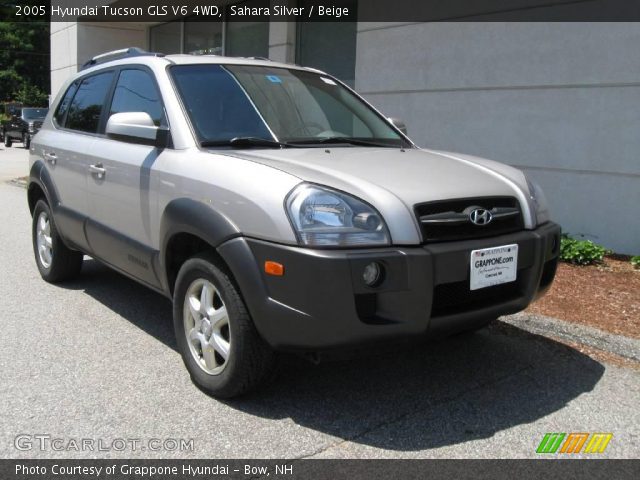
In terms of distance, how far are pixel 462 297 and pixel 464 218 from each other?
38 centimetres

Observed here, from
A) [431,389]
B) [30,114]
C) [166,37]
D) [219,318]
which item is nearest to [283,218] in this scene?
[219,318]

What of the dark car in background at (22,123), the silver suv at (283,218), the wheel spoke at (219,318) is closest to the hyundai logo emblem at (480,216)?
the silver suv at (283,218)

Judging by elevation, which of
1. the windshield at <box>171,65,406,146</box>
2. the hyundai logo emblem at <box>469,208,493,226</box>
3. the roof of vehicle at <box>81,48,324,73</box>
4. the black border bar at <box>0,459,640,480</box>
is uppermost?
the roof of vehicle at <box>81,48,324,73</box>

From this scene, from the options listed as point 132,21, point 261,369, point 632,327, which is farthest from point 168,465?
point 132,21

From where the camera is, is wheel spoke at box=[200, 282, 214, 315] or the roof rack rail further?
the roof rack rail

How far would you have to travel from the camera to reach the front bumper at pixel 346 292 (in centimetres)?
270

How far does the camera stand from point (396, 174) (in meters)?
3.14

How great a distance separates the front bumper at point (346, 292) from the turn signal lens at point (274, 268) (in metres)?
0.02

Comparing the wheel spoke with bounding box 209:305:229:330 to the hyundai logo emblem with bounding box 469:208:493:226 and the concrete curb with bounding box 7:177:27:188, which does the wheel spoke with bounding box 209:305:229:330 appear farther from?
the concrete curb with bounding box 7:177:27:188

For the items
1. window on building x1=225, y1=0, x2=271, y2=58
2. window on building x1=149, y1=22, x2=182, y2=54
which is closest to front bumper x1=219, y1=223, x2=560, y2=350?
window on building x1=225, y1=0, x2=271, y2=58

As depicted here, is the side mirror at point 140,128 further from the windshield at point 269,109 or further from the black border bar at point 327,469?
the black border bar at point 327,469

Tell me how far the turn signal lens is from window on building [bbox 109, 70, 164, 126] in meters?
1.43

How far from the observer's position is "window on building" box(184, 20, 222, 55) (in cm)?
1347

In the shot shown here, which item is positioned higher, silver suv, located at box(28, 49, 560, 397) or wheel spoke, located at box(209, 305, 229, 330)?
silver suv, located at box(28, 49, 560, 397)
